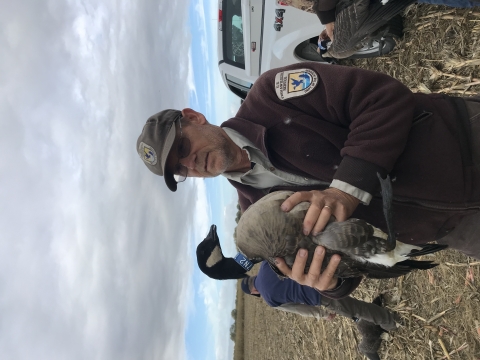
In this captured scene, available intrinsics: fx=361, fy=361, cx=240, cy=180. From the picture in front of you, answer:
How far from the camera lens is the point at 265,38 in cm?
554

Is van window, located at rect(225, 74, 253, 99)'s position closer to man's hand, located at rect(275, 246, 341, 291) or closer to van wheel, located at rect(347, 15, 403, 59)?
van wheel, located at rect(347, 15, 403, 59)

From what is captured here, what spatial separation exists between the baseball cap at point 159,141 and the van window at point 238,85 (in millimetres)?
4033

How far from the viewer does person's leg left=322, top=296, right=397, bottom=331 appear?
3867 mm

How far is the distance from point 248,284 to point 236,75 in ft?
12.3

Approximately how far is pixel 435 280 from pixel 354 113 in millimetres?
2467

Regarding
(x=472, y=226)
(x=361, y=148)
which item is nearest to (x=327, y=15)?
(x=361, y=148)

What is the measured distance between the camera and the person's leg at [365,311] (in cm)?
387

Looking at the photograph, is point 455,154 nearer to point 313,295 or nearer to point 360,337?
point 313,295

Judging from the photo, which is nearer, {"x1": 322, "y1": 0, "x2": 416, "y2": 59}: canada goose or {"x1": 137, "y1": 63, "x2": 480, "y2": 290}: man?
{"x1": 137, "y1": 63, "x2": 480, "y2": 290}: man

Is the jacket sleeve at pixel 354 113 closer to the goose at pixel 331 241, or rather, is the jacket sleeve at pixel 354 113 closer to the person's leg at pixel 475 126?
the goose at pixel 331 241

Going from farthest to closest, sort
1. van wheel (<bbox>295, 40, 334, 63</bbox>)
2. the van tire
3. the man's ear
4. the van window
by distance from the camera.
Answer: the van window
van wheel (<bbox>295, 40, 334, 63</bbox>)
the van tire
the man's ear

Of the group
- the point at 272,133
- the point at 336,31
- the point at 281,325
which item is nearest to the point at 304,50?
the point at 336,31

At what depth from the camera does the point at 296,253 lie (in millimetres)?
1666

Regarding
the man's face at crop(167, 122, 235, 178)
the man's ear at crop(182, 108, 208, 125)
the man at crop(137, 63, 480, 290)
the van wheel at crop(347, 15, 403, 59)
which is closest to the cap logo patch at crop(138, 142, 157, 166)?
the man's face at crop(167, 122, 235, 178)
